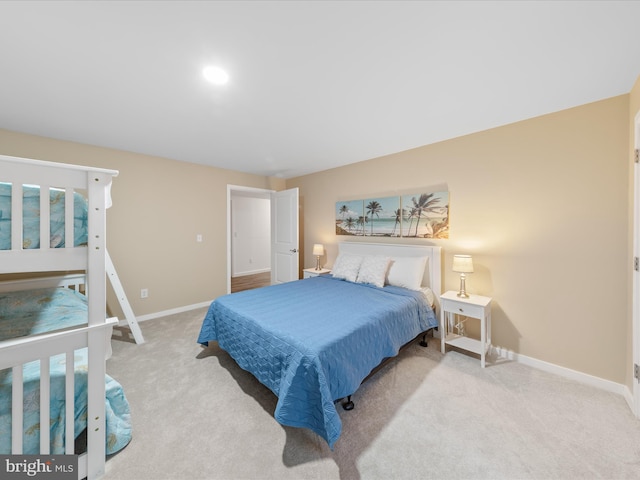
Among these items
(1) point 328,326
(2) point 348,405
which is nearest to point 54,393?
(1) point 328,326

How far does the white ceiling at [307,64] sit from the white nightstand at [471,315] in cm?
176

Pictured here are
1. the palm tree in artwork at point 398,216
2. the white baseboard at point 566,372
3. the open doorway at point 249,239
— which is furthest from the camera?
the open doorway at point 249,239

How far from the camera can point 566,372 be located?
2.18 metres

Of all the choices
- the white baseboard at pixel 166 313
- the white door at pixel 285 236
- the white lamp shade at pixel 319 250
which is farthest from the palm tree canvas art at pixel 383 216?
the white baseboard at pixel 166 313

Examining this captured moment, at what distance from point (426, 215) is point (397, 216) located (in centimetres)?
39

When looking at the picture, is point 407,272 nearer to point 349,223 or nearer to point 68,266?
point 349,223

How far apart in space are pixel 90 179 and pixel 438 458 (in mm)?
2358

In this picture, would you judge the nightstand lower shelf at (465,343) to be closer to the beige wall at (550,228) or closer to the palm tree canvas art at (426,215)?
the beige wall at (550,228)

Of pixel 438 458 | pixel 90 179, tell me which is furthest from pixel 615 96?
pixel 90 179

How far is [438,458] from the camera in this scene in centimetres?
139

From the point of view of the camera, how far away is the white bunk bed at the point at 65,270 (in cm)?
106

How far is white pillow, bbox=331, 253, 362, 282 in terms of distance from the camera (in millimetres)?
3248

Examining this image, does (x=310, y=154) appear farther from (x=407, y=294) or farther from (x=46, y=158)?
(x=46, y=158)

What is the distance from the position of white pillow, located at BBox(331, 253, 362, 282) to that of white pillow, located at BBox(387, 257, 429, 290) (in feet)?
1.41
